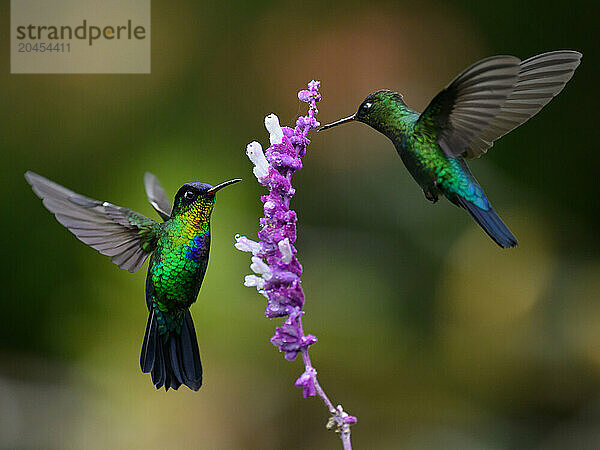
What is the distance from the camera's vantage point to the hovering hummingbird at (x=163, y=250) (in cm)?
68

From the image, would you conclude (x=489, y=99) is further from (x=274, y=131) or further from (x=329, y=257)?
(x=329, y=257)

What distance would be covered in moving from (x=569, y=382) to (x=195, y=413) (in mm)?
1077

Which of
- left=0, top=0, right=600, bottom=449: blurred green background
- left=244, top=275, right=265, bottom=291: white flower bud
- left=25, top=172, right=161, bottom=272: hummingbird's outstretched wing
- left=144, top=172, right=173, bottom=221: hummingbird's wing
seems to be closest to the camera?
left=244, top=275, right=265, bottom=291: white flower bud

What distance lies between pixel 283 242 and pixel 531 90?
0.26 m

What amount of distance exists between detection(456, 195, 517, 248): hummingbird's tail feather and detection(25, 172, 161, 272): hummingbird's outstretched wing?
13.4 inches

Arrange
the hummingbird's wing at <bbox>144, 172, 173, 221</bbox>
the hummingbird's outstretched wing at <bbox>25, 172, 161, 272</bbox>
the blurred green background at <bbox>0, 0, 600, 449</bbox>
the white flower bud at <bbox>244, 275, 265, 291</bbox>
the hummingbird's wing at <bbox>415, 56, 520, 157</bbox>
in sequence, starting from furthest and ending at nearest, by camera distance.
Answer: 1. the blurred green background at <bbox>0, 0, 600, 449</bbox>
2. the hummingbird's wing at <bbox>144, 172, 173, 221</bbox>
3. the hummingbird's outstretched wing at <bbox>25, 172, 161, 272</bbox>
4. the white flower bud at <bbox>244, 275, 265, 291</bbox>
5. the hummingbird's wing at <bbox>415, 56, 520, 157</bbox>

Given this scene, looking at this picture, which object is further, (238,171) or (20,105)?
(20,105)

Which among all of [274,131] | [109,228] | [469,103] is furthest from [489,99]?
[109,228]

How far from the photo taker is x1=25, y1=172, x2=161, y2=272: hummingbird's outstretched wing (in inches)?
29.1

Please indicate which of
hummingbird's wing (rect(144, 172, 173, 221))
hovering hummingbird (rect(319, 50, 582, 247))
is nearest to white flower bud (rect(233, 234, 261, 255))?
hovering hummingbird (rect(319, 50, 582, 247))

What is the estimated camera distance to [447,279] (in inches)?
83.3

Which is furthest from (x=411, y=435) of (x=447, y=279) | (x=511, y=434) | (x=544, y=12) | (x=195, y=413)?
(x=544, y=12)

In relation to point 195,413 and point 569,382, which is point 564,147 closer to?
point 569,382

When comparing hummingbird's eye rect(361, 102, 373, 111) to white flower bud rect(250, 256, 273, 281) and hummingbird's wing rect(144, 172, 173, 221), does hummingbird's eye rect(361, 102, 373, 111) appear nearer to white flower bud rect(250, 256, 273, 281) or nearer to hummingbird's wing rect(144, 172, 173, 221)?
white flower bud rect(250, 256, 273, 281)
